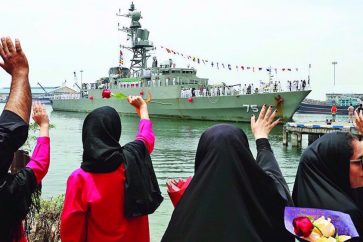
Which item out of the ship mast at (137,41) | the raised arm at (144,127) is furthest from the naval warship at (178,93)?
the raised arm at (144,127)

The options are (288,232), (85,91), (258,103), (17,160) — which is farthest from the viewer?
(85,91)

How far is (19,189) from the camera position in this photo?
2.08m

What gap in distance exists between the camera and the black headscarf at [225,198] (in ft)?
6.14

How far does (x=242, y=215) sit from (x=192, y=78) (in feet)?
133

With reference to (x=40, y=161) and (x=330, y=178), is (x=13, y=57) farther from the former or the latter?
(x=330, y=178)

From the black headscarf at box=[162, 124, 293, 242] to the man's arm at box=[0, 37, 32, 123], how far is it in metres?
0.82

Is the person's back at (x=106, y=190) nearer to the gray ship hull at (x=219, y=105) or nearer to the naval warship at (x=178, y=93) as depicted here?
the naval warship at (x=178, y=93)

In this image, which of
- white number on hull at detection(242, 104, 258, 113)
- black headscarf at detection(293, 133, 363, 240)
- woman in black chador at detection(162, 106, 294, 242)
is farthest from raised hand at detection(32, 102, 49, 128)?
→ white number on hull at detection(242, 104, 258, 113)

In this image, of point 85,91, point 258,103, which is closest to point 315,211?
point 258,103

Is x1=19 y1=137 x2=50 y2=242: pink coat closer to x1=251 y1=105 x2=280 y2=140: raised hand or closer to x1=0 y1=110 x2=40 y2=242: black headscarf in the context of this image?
x1=0 y1=110 x2=40 y2=242: black headscarf

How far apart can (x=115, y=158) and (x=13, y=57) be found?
2.53 feet

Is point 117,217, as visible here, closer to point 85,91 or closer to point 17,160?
point 17,160

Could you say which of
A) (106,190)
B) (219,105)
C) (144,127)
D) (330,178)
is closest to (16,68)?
(106,190)

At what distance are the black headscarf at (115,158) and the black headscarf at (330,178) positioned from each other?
36.0 inches
